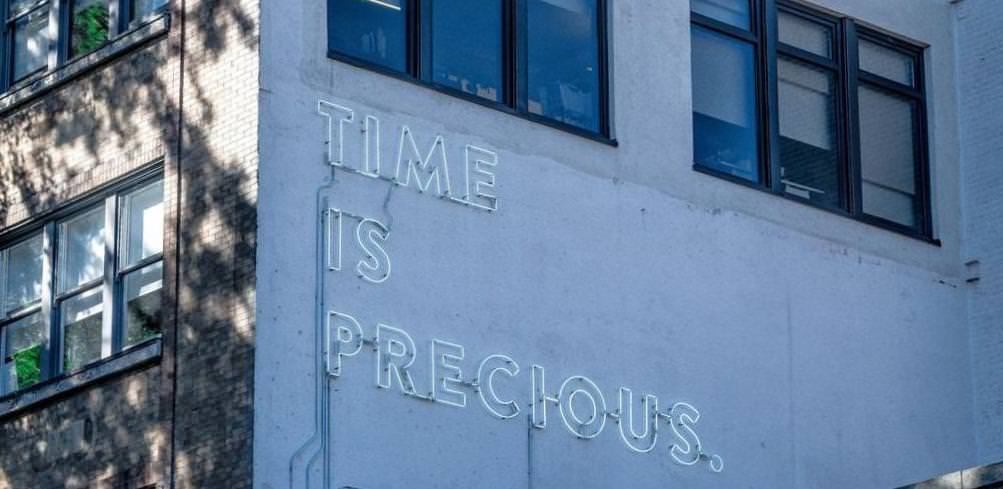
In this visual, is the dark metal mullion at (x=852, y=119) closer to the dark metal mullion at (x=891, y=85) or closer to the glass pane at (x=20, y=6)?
the dark metal mullion at (x=891, y=85)

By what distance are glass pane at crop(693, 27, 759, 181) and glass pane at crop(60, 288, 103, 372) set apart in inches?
264

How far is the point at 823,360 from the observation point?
84.6 ft

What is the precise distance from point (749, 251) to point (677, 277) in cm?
114

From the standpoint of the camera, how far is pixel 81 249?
23969 mm

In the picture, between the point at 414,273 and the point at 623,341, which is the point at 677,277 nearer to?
the point at 623,341

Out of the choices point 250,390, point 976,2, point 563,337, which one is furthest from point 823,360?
point 250,390

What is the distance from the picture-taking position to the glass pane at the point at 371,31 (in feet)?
75.9

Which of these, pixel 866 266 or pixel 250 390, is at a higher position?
pixel 866 266

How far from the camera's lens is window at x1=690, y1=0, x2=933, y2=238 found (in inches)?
1032

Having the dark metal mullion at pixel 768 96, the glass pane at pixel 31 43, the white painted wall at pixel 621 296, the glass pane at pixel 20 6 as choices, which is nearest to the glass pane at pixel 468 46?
the white painted wall at pixel 621 296

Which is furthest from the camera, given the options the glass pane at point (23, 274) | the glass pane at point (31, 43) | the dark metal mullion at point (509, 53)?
the glass pane at point (31, 43)

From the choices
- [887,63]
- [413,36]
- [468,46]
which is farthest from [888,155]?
[413,36]

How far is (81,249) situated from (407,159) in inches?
142

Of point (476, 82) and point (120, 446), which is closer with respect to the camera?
point (120, 446)
